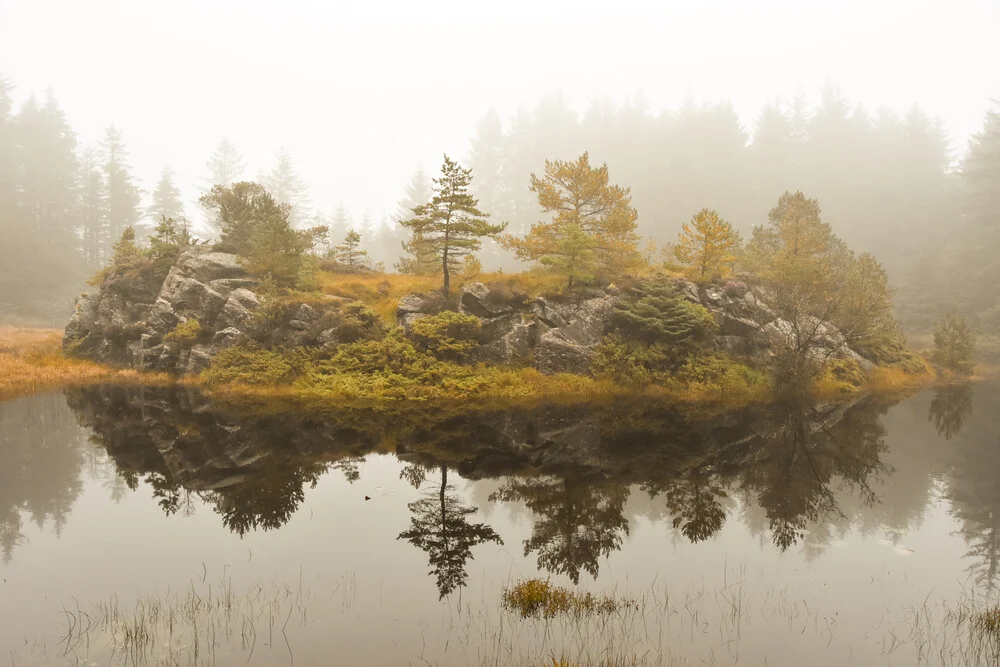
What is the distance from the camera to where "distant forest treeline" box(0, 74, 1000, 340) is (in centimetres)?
4572

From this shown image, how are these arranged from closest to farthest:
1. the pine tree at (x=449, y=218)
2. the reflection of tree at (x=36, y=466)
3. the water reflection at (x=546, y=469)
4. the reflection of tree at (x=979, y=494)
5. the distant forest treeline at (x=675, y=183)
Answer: the reflection of tree at (x=979, y=494)
the water reflection at (x=546, y=469)
the reflection of tree at (x=36, y=466)
the pine tree at (x=449, y=218)
the distant forest treeline at (x=675, y=183)

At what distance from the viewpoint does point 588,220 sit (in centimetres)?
2638

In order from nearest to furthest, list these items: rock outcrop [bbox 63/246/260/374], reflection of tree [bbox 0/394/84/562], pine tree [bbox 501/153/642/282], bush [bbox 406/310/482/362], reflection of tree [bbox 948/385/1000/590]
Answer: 1. reflection of tree [bbox 948/385/1000/590]
2. reflection of tree [bbox 0/394/84/562]
3. bush [bbox 406/310/482/362]
4. rock outcrop [bbox 63/246/260/374]
5. pine tree [bbox 501/153/642/282]

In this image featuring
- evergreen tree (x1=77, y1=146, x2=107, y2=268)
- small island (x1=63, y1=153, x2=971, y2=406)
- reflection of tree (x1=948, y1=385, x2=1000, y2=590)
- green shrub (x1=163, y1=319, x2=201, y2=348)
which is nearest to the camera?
reflection of tree (x1=948, y1=385, x2=1000, y2=590)

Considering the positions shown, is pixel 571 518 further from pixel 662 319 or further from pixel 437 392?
pixel 662 319

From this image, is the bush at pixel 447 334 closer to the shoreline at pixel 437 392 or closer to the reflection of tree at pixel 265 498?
the shoreline at pixel 437 392

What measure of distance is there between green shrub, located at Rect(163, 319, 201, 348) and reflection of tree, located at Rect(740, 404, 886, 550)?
24.9 m

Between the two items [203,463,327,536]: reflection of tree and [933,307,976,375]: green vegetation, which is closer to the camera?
[203,463,327,536]: reflection of tree

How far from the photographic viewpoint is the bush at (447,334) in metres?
22.5

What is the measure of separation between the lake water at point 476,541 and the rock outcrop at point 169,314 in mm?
8050

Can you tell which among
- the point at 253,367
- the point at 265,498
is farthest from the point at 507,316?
the point at 265,498

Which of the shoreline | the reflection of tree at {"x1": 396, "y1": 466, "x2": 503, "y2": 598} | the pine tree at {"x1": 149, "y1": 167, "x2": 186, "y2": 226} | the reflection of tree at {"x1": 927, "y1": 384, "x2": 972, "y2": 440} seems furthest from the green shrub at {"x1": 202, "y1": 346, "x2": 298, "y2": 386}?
the pine tree at {"x1": 149, "y1": 167, "x2": 186, "y2": 226}

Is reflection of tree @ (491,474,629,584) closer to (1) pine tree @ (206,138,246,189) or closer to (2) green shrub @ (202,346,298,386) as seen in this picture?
(2) green shrub @ (202,346,298,386)

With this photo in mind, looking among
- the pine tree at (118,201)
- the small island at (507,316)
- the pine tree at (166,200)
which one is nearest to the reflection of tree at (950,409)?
the small island at (507,316)
